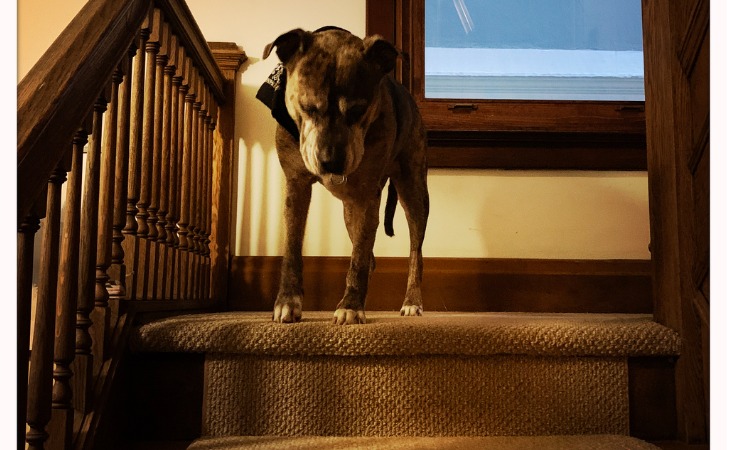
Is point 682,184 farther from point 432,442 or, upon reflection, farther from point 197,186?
point 197,186

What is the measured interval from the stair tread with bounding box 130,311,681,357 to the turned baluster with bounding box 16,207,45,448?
51 centimetres

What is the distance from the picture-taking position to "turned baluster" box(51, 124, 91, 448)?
47.6 inches

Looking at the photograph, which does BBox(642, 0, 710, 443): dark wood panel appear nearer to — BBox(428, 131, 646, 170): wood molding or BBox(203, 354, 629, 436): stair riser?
BBox(203, 354, 629, 436): stair riser

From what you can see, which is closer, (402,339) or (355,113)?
(402,339)

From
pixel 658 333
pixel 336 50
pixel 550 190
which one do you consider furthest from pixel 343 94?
pixel 550 190

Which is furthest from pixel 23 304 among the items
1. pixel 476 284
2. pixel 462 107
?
pixel 462 107

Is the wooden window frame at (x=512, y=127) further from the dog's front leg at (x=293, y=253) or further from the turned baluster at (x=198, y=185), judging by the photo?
the dog's front leg at (x=293, y=253)

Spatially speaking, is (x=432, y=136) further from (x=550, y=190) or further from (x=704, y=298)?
(x=704, y=298)

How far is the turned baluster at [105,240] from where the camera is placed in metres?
1.39

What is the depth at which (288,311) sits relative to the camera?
1639 millimetres

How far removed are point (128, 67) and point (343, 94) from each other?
50 cm

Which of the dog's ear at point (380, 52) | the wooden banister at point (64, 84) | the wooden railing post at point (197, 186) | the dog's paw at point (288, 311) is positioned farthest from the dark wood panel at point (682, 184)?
the wooden railing post at point (197, 186)

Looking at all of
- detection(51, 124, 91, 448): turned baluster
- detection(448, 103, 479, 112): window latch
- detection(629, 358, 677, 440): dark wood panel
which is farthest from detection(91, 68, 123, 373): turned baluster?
detection(448, 103, 479, 112): window latch

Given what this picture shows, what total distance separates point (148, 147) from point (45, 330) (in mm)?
770
